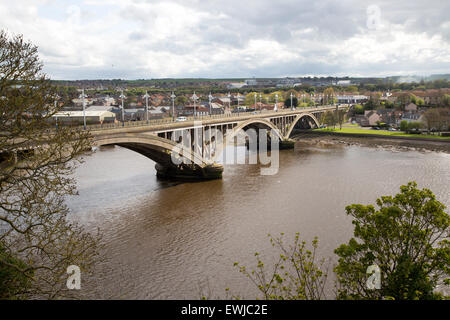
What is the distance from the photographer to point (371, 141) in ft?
224

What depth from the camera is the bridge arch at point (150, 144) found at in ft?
90.3

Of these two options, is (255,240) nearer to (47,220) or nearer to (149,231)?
(149,231)

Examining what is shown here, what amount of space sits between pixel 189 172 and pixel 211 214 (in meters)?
11.4

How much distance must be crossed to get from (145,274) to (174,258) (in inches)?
83.1

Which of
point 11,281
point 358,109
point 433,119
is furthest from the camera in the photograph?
point 358,109

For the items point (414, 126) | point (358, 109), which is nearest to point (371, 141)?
point (414, 126)

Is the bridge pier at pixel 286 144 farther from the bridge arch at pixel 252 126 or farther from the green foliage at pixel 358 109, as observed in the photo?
the green foliage at pixel 358 109

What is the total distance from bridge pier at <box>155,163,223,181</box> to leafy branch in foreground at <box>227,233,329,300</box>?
55.8ft

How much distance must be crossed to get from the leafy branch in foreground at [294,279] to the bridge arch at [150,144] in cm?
1416

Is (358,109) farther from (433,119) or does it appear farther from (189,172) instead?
(189,172)

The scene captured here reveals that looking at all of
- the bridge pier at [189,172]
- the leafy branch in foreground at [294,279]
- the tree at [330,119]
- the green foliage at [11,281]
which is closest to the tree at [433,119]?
the tree at [330,119]
